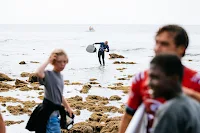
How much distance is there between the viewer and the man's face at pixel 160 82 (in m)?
2.05

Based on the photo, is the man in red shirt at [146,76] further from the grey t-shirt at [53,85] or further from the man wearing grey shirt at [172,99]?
the grey t-shirt at [53,85]

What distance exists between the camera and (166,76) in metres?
2.06

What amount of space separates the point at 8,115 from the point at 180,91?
10.7m

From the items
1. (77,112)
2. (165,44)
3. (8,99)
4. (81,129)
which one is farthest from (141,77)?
(8,99)

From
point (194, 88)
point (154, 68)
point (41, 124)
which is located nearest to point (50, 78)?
point (41, 124)

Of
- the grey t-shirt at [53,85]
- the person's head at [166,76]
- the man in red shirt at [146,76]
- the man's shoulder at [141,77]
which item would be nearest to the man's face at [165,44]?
the man in red shirt at [146,76]

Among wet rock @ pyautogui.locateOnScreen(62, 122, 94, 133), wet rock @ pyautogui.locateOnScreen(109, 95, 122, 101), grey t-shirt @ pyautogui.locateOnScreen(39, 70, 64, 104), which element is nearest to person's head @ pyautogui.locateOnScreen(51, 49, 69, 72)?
grey t-shirt @ pyautogui.locateOnScreen(39, 70, 64, 104)

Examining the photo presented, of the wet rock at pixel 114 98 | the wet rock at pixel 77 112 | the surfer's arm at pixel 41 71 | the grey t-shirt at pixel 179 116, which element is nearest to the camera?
the grey t-shirt at pixel 179 116

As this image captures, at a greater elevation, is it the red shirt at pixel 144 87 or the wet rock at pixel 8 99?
the red shirt at pixel 144 87

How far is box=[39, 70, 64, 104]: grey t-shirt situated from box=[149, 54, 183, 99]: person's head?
289 cm

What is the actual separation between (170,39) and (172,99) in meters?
0.81

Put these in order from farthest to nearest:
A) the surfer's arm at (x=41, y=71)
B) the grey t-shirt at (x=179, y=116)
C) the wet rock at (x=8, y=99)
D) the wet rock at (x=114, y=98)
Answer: the wet rock at (x=114, y=98), the wet rock at (x=8, y=99), the surfer's arm at (x=41, y=71), the grey t-shirt at (x=179, y=116)

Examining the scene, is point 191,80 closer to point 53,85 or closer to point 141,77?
point 141,77

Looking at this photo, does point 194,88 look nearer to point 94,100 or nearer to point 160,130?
point 160,130
